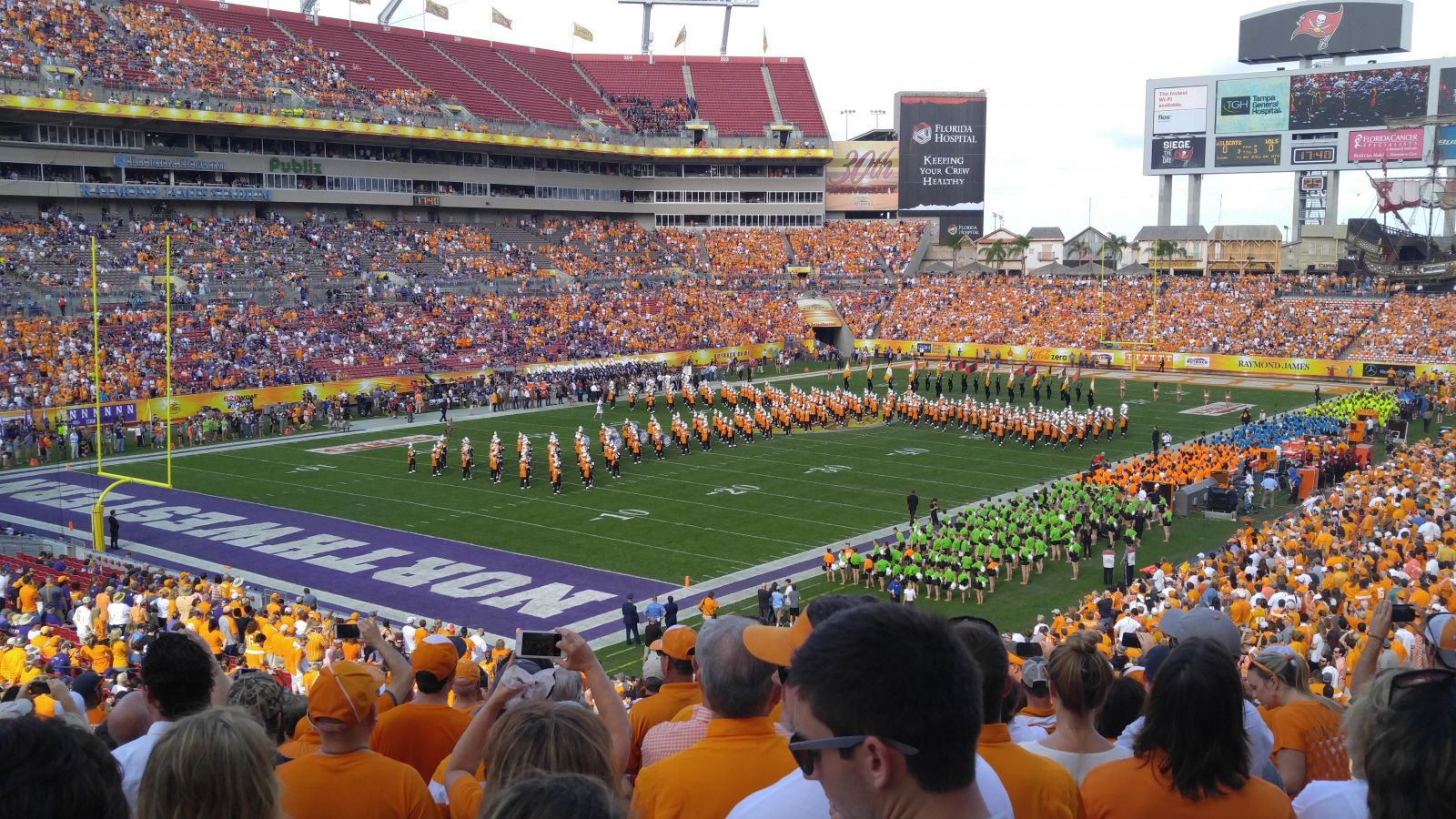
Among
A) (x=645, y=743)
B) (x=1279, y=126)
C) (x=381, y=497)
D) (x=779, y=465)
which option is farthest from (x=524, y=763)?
(x=1279, y=126)

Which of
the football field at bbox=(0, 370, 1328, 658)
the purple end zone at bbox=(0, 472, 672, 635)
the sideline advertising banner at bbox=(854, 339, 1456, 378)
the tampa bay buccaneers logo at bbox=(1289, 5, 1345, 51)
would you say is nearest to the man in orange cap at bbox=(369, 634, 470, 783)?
the purple end zone at bbox=(0, 472, 672, 635)

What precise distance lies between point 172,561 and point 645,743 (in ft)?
57.3

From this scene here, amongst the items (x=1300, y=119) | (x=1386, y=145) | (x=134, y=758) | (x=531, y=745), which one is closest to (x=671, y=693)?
(x=531, y=745)

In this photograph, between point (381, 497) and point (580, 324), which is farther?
point (580, 324)

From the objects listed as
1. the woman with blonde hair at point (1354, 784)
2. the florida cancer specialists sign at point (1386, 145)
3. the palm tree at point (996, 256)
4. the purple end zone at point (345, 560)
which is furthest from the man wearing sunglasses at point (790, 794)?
the palm tree at point (996, 256)

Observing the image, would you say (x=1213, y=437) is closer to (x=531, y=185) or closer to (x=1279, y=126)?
(x=1279, y=126)

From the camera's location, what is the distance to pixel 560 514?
21.8 meters

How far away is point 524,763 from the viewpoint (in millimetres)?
2768

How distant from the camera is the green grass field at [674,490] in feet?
65.0

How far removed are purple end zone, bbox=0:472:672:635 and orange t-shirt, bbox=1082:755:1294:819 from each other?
12285mm

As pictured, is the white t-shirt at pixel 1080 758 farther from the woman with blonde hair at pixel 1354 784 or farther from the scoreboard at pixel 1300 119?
the scoreboard at pixel 1300 119

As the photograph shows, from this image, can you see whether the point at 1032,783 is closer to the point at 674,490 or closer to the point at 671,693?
the point at 671,693

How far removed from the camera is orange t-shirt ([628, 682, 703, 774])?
4.00 metres

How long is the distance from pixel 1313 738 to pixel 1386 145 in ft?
182
